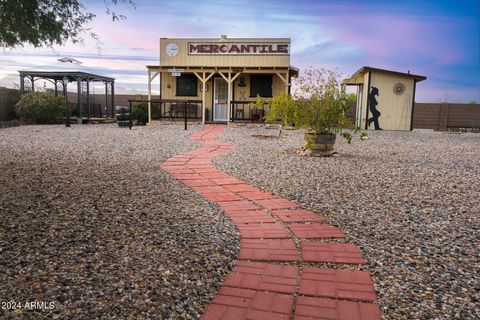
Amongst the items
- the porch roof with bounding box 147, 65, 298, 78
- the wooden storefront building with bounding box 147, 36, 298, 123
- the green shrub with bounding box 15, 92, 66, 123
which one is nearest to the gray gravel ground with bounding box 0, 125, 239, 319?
the porch roof with bounding box 147, 65, 298, 78

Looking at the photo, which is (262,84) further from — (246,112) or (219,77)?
(219,77)

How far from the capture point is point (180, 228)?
3.21 meters

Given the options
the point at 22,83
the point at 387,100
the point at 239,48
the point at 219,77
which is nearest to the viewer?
the point at 387,100

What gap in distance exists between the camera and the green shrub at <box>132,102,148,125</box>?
60.8ft

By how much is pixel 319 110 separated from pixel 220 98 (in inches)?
457

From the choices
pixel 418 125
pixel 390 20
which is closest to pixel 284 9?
pixel 390 20

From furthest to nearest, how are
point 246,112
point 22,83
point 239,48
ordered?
point 239,48 < point 246,112 < point 22,83

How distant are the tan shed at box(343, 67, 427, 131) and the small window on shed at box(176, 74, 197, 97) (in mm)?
8002

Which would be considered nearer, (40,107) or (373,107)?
(40,107)

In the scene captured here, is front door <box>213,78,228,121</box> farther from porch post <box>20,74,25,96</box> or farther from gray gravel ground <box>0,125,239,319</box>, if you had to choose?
gray gravel ground <box>0,125,239,319</box>

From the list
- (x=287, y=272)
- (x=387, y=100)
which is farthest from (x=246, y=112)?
(x=287, y=272)

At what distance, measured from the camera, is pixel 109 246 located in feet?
9.02

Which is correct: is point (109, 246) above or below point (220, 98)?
below

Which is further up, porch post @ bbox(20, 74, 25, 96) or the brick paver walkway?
porch post @ bbox(20, 74, 25, 96)
